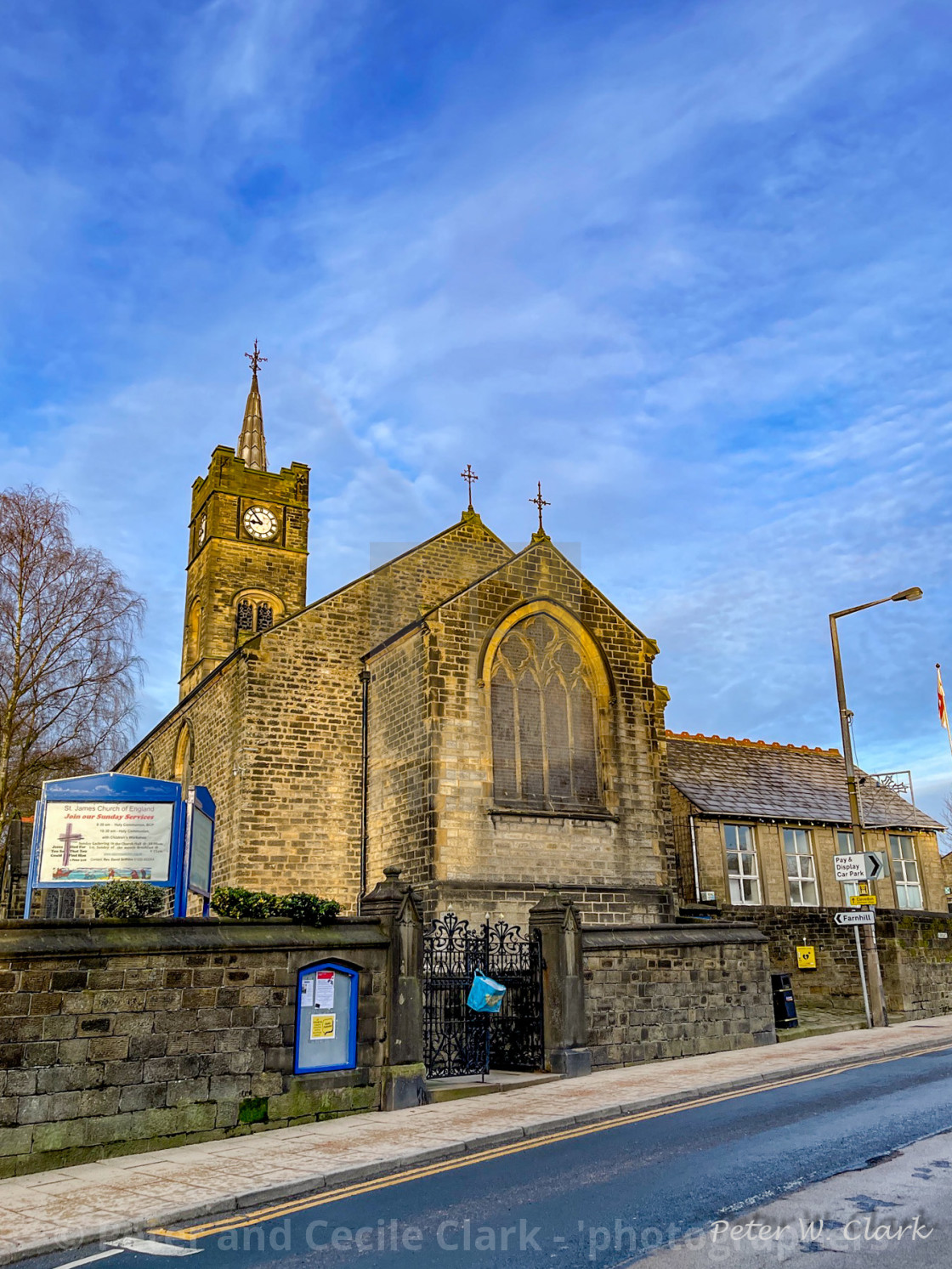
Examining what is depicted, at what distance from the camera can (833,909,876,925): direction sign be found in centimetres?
1750

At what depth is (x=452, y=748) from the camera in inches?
748

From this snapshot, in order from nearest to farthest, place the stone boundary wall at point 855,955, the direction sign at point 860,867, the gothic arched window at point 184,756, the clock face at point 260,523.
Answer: the direction sign at point 860,867, the stone boundary wall at point 855,955, the gothic arched window at point 184,756, the clock face at point 260,523

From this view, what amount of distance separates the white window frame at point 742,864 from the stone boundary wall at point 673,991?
856 cm

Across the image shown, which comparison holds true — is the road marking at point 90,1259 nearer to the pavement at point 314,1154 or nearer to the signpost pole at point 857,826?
the pavement at point 314,1154

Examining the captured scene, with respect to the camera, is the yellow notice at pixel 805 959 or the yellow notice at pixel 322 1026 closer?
the yellow notice at pixel 322 1026

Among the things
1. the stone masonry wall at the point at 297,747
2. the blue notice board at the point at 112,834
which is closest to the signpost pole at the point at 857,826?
the stone masonry wall at the point at 297,747

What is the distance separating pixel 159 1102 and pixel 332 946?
2.39 meters

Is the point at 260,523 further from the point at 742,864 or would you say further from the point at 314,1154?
the point at 314,1154

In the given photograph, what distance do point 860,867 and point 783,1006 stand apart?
2.85 metres

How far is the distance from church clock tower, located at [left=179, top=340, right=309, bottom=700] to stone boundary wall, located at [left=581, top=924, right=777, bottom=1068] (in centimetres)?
2463

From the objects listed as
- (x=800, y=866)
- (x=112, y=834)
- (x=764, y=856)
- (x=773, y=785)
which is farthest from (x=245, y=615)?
(x=112, y=834)

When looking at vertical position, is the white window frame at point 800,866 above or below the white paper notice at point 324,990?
above

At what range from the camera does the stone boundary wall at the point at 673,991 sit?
553 inches

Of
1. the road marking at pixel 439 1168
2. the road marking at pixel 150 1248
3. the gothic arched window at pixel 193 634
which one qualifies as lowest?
the road marking at pixel 150 1248
